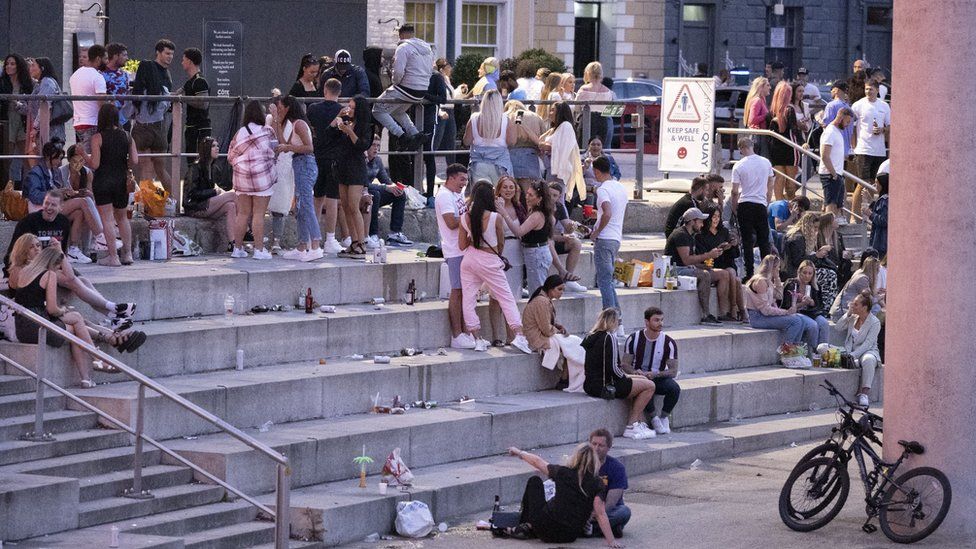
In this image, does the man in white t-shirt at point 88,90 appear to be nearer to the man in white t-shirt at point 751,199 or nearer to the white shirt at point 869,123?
the man in white t-shirt at point 751,199

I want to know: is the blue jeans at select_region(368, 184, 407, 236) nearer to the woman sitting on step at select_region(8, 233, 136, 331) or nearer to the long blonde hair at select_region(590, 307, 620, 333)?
the long blonde hair at select_region(590, 307, 620, 333)

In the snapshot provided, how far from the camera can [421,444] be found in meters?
15.3

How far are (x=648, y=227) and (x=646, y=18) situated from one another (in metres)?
21.8

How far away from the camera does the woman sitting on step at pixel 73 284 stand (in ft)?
47.1

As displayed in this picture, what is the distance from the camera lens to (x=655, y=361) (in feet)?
57.2

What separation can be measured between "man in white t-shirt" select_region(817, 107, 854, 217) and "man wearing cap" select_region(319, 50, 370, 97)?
692 cm

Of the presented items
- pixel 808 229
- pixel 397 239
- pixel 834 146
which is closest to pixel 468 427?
pixel 397 239

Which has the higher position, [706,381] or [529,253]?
[529,253]

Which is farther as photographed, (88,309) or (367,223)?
(367,223)

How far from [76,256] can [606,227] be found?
5387mm

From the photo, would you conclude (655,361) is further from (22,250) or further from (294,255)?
(22,250)

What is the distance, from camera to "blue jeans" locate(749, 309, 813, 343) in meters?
20.3

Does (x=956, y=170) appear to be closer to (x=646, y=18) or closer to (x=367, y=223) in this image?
(x=367, y=223)

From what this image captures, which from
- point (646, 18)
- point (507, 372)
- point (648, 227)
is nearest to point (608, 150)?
point (648, 227)
